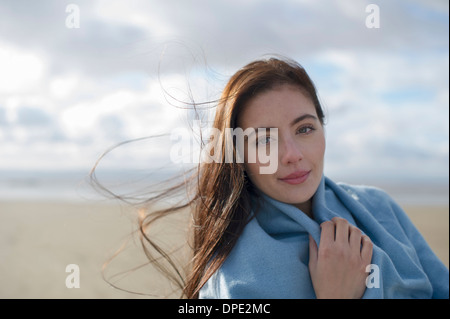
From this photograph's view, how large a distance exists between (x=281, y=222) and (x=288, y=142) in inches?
16.9

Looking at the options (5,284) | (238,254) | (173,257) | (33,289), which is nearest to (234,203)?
(238,254)

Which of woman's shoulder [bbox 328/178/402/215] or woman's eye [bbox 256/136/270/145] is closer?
Result: woman's eye [bbox 256/136/270/145]

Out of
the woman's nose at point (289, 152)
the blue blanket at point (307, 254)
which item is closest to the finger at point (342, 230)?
the blue blanket at point (307, 254)

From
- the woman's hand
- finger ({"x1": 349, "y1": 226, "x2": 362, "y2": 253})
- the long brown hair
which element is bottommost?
the woman's hand

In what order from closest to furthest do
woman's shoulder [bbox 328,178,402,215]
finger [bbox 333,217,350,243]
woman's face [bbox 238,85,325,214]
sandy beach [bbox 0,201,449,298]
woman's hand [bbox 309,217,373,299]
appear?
woman's hand [bbox 309,217,373,299]
finger [bbox 333,217,350,243]
woman's face [bbox 238,85,325,214]
woman's shoulder [bbox 328,178,402,215]
sandy beach [bbox 0,201,449,298]

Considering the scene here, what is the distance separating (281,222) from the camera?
2.23m

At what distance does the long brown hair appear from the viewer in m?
2.20

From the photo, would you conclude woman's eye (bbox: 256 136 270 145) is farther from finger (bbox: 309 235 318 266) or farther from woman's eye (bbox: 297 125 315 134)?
finger (bbox: 309 235 318 266)

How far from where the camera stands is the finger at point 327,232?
2.04 m

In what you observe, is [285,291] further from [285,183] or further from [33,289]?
[33,289]

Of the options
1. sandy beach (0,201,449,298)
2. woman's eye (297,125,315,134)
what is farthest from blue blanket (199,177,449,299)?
sandy beach (0,201,449,298)

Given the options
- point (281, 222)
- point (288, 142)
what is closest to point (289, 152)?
point (288, 142)

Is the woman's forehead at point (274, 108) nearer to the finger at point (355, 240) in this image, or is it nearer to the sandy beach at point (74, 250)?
the finger at point (355, 240)

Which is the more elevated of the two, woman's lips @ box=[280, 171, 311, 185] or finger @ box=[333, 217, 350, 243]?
woman's lips @ box=[280, 171, 311, 185]
